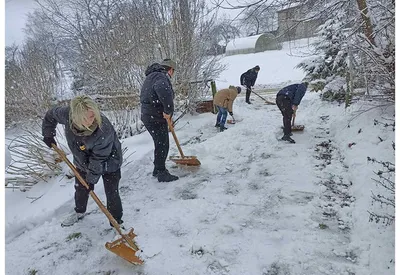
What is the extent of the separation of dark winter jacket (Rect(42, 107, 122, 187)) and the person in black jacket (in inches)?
46.5

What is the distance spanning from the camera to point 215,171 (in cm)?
491

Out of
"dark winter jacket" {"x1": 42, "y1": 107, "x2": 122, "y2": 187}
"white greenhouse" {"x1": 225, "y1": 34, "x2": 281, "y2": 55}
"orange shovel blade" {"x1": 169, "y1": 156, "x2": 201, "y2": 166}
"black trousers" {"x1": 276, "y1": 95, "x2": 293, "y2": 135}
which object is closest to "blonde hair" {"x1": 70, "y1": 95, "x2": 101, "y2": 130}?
"dark winter jacket" {"x1": 42, "y1": 107, "x2": 122, "y2": 187}

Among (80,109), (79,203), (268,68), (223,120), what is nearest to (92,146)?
(80,109)

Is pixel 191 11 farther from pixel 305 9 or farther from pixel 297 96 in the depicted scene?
pixel 297 96

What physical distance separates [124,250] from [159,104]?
6.73 ft

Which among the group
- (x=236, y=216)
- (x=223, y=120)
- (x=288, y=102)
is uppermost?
(x=288, y=102)

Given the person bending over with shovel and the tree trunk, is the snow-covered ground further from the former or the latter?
the person bending over with shovel

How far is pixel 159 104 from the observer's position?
4.37 m

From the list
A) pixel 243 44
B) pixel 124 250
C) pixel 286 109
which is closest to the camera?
pixel 124 250

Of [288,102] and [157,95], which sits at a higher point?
[157,95]

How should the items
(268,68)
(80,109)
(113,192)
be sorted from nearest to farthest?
(80,109) → (113,192) → (268,68)

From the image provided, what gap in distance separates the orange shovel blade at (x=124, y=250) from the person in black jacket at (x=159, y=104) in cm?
164

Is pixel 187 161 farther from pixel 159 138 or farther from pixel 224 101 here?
pixel 224 101

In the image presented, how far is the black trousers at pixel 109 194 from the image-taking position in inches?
129
